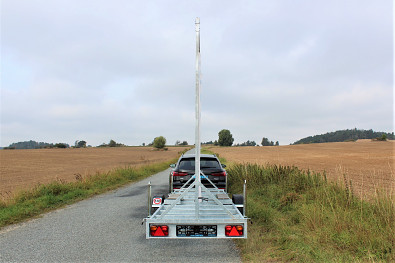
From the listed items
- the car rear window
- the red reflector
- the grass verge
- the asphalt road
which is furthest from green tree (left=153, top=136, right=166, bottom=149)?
the red reflector

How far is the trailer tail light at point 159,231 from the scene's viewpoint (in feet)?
12.1

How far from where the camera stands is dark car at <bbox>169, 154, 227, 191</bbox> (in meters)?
7.03

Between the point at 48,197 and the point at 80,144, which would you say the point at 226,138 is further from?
the point at 48,197

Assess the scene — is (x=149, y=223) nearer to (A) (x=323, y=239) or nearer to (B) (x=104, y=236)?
(B) (x=104, y=236)

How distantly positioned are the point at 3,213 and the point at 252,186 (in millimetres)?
7944

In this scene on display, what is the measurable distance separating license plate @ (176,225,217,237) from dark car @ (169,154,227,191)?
3.25 metres

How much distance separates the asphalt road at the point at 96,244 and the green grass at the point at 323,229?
27.8 inches

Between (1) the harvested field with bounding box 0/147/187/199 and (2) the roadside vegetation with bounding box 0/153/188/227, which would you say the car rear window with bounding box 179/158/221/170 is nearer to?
(2) the roadside vegetation with bounding box 0/153/188/227

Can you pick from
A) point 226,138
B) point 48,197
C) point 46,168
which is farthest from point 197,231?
point 226,138

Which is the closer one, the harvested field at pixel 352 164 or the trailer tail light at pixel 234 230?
the trailer tail light at pixel 234 230

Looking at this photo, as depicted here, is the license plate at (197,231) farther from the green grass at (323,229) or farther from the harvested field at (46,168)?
the harvested field at (46,168)

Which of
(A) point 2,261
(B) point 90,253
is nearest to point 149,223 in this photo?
(B) point 90,253

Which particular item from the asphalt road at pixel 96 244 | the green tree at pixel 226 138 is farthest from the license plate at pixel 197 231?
the green tree at pixel 226 138

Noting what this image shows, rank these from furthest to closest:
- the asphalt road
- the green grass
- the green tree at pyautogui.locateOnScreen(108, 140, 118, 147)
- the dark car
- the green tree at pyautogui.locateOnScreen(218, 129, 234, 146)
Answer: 1. the green tree at pyautogui.locateOnScreen(218, 129, 234, 146)
2. the green tree at pyautogui.locateOnScreen(108, 140, 118, 147)
3. the dark car
4. the asphalt road
5. the green grass
